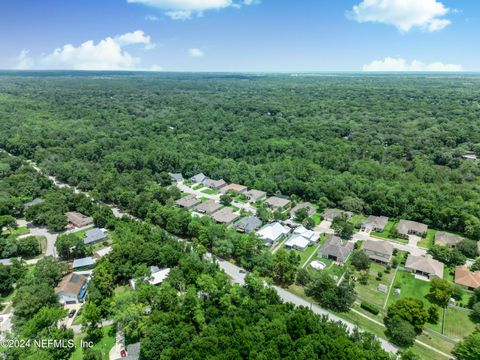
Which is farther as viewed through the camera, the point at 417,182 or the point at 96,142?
the point at 96,142

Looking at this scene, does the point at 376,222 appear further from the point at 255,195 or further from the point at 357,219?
the point at 255,195

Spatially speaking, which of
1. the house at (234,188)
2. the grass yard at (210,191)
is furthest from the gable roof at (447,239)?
the grass yard at (210,191)

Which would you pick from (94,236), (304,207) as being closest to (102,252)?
(94,236)

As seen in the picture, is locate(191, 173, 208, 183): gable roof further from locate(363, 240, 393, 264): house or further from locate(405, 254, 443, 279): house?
locate(405, 254, 443, 279): house

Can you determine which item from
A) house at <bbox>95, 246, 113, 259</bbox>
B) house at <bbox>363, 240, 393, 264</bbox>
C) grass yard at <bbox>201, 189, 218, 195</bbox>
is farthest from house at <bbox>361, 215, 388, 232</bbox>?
house at <bbox>95, 246, 113, 259</bbox>

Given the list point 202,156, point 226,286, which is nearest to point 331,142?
point 202,156

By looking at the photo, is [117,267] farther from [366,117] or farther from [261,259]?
[366,117]
